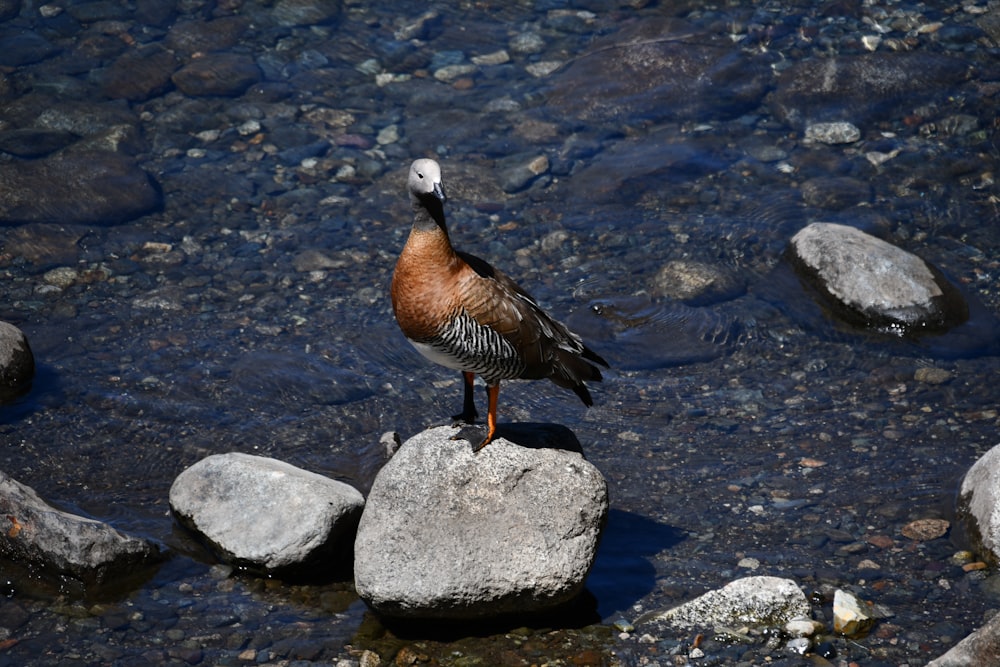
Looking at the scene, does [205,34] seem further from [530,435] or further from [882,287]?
[530,435]

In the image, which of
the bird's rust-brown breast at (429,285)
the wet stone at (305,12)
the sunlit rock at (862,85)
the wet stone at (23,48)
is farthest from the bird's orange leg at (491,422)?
the wet stone at (23,48)

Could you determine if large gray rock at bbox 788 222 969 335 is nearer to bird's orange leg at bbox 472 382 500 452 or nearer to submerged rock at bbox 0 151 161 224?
bird's orange leg at bbox 472 382 500 452

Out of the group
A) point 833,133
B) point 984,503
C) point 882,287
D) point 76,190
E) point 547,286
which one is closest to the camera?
point 984,503

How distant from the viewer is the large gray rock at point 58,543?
20.9ft

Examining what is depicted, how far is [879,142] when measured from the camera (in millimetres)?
11688

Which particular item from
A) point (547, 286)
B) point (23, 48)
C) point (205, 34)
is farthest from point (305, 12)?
point (547, 286)

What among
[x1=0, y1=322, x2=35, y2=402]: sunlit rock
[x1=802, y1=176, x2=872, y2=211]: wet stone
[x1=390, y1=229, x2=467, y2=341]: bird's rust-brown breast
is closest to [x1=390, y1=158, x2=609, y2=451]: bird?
[x1=390, y1=229, x2=467, y2=341]: bird's rust-brown breast

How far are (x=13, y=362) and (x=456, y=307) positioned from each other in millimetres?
4264

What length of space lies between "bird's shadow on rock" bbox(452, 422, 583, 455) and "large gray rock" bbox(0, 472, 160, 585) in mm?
2137

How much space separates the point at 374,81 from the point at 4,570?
8.13 metres

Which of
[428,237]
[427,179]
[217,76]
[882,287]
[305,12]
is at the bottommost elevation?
[882,287]

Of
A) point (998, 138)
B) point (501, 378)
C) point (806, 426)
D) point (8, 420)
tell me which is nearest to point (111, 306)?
point (8, 420)

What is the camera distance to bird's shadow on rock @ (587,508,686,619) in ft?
21.2

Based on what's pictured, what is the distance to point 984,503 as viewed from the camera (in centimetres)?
652
